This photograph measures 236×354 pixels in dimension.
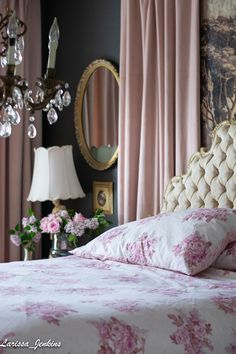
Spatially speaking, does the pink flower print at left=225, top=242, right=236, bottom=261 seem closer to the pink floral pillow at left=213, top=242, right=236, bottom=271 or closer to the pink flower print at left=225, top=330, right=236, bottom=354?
the pink floral pillow at left=213, top=242, right=236, bottom=271

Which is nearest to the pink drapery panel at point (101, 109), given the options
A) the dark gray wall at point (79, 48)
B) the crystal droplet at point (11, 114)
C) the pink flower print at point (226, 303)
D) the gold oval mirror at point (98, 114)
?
the gold oval mirror at point (98, 114)

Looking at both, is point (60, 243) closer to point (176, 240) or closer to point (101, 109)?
point (101, 109)

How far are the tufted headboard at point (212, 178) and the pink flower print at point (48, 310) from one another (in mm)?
1307

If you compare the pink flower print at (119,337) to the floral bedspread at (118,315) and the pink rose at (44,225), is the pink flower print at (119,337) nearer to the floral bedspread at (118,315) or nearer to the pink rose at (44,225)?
the floral bedspread at (118,315)

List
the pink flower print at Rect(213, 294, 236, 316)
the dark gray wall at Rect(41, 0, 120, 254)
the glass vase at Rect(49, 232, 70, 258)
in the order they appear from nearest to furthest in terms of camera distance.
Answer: the pink flower print at Rect(213, 294, 236, 316) → the glass vase at Rect(49, 232, 70, 258) → the dark gray wall at Rect(41, 0, 120, 254)

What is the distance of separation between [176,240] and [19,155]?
221cm

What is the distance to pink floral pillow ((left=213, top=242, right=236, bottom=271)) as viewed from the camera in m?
2.34

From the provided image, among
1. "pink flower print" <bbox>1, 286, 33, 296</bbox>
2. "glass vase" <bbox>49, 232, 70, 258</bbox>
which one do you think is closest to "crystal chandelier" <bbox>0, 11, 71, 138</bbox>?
"pink flower print" <bbox>1, 286, 33, 296</bbox>

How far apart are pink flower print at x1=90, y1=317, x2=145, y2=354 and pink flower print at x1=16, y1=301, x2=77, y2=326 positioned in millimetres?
105

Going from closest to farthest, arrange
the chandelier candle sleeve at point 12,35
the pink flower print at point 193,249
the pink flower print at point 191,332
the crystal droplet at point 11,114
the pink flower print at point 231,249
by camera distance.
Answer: the pink flower print at point 191,332 < the chandelier candle sleeve at point 12,35 < the crystal droplet at point 11,114 < the pink flower print at point 193,249 < the pink flower print at point 231,249

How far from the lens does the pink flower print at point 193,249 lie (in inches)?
88.5

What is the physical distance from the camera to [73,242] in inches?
141

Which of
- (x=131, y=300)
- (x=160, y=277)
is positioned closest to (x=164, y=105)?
(x=160, y=277)

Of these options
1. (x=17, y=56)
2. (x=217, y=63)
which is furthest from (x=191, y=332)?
(x=217, y=63)
